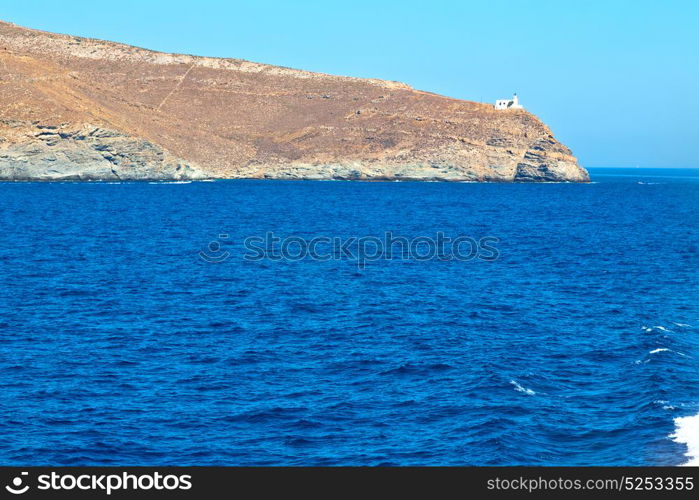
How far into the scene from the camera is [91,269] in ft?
172

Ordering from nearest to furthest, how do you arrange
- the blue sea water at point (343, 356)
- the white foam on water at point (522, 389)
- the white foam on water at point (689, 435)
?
1. the white foam on water at point (689, 435)
2. the blue sea water at point (343, 356)
3. the white foam on water at point (522, 389)

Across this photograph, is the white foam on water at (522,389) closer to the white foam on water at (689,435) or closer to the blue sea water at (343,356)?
the blue sea water at (343,356)

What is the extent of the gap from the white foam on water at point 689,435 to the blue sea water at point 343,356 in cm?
16

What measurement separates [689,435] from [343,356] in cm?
1274

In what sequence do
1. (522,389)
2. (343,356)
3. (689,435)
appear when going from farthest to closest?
(343,356) < (522,389) < (689,435)

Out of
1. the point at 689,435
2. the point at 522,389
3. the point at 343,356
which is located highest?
the point at 343,356

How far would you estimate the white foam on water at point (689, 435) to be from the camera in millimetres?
20420

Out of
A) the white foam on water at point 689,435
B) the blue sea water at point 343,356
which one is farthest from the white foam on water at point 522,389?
the white foam on water at point 689,435

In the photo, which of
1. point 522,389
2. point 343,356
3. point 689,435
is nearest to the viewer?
point 689,435

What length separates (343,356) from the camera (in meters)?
31.0

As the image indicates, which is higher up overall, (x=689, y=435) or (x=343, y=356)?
(x=343, y=356)

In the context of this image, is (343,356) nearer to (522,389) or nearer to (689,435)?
(522,389)

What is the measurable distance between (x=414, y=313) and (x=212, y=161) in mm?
Answer: 149297

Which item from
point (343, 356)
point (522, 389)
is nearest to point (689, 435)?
point (522, 389)
